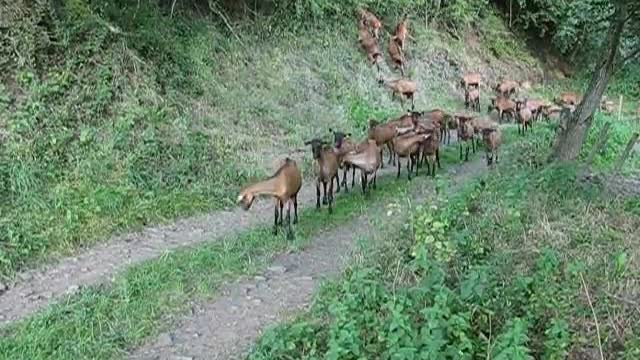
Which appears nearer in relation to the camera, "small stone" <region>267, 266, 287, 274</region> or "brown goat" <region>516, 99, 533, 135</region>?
"small stone" <region>267, 266, 287, 274</region>

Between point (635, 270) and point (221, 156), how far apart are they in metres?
6.92

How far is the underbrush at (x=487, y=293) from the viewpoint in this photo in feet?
16.0

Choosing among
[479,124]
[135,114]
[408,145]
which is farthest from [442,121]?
[135,114]

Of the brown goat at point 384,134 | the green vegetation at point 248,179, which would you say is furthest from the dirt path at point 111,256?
the brown goat at point 384,134

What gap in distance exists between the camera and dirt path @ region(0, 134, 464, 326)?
7168 millimetres

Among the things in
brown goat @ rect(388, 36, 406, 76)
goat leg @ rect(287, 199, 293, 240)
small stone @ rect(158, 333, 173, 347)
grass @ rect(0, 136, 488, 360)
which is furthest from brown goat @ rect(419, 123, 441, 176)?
brown goat @ rect(388, 36, 406, 76)

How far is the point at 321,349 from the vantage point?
5.42 meters

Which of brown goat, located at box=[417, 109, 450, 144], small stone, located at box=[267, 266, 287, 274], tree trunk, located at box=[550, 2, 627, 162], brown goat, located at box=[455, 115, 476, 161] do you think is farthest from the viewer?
brown goat, located at box=[455, 115, 476, 161]

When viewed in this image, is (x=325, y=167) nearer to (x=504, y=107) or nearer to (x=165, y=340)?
(x=165, y=340)

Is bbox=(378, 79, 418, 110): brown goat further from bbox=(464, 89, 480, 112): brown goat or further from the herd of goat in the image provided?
bbox=(464, 89, 480, 112): brown goat

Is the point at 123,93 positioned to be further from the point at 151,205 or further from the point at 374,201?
the point at 374,201

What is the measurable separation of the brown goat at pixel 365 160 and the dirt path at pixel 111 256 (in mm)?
742

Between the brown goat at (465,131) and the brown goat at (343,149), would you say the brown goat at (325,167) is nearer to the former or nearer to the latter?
the brown goat at (343,149)

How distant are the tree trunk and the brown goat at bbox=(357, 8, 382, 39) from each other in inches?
330
